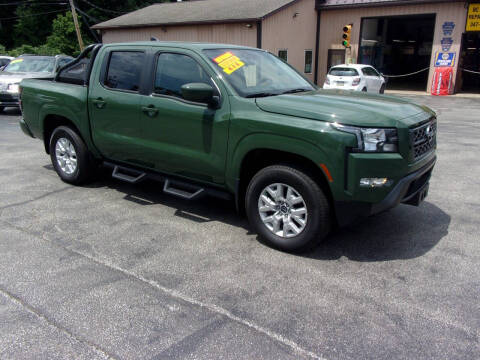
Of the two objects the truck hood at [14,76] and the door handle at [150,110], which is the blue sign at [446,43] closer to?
the truck hood at [14,76]

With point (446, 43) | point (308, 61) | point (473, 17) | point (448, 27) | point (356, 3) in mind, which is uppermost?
point (356, 3)

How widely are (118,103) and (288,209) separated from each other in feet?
8.13

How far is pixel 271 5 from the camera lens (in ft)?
74.5

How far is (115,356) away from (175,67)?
3.05 meters

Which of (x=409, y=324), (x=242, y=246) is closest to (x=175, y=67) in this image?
(x=242, y=246)

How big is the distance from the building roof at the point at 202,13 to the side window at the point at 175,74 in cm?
1716

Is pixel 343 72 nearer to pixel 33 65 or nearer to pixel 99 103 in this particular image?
pixel 33 65

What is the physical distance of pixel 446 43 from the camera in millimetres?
21359

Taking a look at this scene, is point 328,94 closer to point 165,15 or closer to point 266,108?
point 266,108

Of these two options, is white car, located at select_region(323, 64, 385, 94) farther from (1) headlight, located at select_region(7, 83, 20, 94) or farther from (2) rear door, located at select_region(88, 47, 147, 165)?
(2) rear door, located at select_region(88, 47, 147, 165)

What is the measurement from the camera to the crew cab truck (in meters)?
3.55

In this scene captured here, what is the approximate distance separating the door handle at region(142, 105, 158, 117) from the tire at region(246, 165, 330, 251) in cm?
140

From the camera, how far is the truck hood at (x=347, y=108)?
3.55 metres

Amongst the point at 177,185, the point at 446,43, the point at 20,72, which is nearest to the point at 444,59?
the point at 446,43
